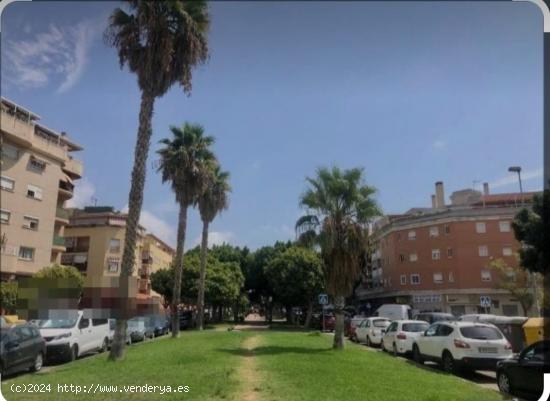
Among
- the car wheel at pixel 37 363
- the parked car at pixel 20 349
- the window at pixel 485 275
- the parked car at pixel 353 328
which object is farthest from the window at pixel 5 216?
the window at pixel 485 275

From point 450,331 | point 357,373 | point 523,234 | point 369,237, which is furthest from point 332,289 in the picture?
point 523,234

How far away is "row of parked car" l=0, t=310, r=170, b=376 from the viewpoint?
40.7 ft

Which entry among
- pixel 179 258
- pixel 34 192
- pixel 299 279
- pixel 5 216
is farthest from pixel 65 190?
pixel 299 279

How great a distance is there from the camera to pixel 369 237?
2012cm

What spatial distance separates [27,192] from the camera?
120ft

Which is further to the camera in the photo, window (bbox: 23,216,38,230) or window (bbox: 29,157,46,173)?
window (bbox: 29,157,46,173)

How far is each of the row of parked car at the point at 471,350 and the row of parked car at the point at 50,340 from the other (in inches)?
475

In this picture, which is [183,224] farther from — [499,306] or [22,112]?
[499,306]

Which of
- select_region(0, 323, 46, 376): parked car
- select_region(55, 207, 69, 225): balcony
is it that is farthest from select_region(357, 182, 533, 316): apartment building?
select_region(0, 323, 46, 376): parked car

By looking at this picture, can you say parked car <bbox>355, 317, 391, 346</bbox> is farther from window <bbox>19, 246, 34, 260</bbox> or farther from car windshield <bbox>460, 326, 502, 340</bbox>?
window <bbox>19, 246, 34, 260</bbox>

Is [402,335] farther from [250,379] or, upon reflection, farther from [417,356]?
[250,379]

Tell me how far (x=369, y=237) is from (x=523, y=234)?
398 inches

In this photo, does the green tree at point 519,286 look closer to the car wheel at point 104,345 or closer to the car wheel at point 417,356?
the car wheel at point 417,356

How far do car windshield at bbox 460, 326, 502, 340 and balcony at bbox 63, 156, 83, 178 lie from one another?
133 ft
